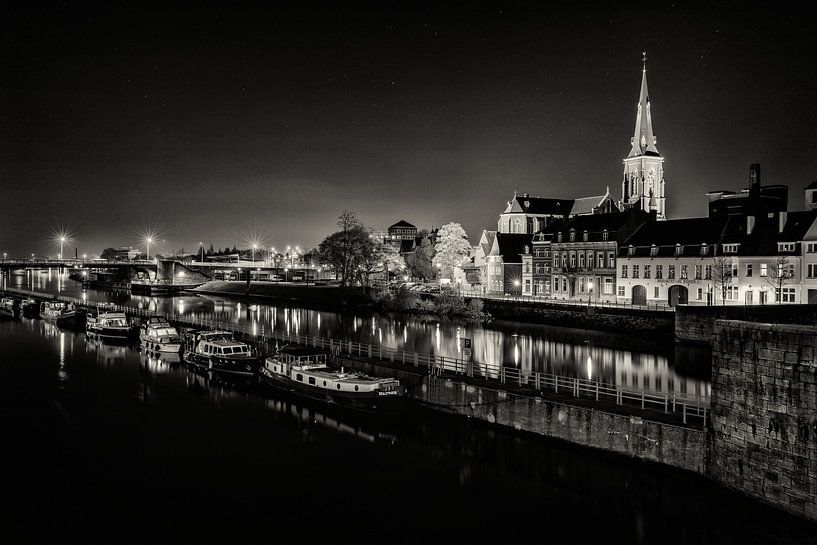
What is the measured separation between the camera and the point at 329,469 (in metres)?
28.7

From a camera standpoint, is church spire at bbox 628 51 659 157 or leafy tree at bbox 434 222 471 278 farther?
church spire at bbox 628 51 659 157

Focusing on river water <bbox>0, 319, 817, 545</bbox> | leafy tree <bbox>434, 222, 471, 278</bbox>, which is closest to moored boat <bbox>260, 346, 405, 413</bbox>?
river water <bbox>0, 319, 817, 545</bbox>

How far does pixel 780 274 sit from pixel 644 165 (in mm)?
87227

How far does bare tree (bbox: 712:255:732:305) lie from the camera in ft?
218

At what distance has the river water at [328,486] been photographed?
22734mm

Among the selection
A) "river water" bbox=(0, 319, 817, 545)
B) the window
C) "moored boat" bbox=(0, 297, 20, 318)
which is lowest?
"river water" bbox=(0, 319, 817, 545)

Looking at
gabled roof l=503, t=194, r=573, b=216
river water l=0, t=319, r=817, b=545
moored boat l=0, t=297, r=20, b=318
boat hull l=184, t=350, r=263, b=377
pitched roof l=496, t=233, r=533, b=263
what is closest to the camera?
river water l=0, t=319, r=817, b=545

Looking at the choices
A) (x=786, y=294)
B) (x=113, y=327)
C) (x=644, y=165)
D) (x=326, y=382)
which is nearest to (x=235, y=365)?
(x=326, y=382)

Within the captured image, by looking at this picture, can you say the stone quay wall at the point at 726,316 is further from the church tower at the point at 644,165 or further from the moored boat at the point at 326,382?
the church tower at the point at 644,165

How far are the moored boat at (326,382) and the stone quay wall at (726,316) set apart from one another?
28570 mm

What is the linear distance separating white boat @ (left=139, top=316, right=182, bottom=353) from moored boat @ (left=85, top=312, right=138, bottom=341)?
6855 mm

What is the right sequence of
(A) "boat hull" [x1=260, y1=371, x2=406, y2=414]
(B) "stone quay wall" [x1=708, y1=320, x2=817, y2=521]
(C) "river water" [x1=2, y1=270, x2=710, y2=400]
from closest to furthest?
1. (B) "stone quay wall" [x1=708, y1=320, x2=817, y2=521]
2. (A) "boat hull" [x1=260, y1=371, x2=406, y2=414]
3. (C) "river water" [x1=2, y1=270, x2=710, y2=400]

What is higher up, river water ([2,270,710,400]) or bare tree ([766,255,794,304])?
bare tree ([766,255,794,304])

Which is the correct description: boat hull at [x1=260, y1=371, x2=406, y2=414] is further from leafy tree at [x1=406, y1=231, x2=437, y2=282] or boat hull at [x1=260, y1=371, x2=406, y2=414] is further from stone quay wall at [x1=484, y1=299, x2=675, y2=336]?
leafy tree at [x1=406, y1=231, x2=437, y2=282]
